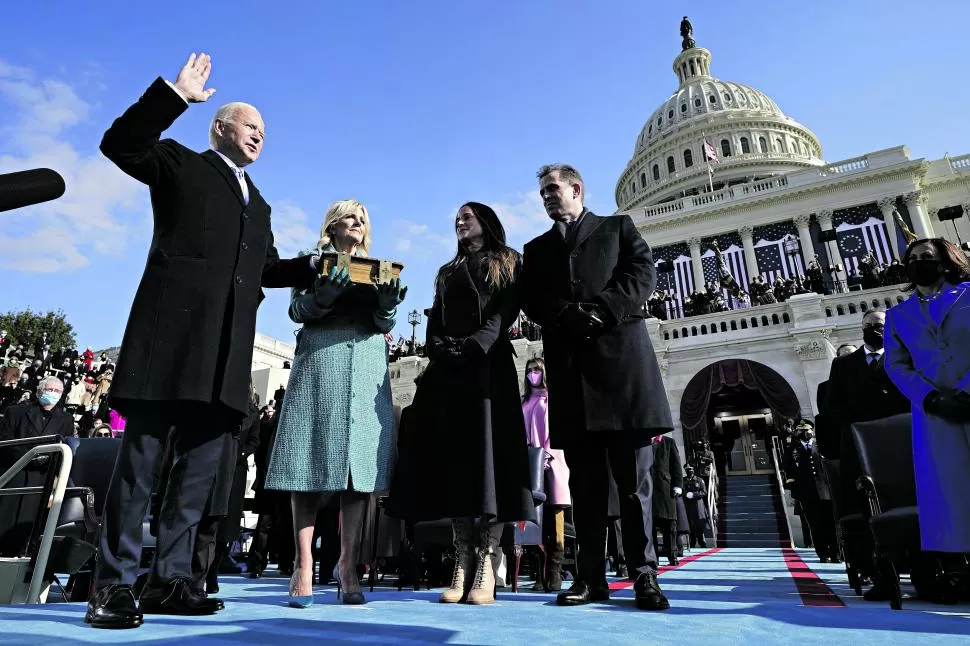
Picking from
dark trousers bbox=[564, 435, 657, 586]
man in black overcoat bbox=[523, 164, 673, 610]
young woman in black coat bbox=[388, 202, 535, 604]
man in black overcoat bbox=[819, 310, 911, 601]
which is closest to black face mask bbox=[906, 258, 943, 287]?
man in black overcoat bbox=[819, 310, 911, 601]

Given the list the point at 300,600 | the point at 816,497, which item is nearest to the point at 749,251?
the point at 816,497

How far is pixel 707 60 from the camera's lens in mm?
74375

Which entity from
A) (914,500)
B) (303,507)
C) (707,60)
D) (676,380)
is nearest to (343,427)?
(303,507)

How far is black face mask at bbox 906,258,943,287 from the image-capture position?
10.4 ft

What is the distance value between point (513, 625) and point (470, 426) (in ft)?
4.04

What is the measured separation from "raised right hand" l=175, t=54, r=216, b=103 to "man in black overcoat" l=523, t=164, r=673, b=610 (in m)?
1.96

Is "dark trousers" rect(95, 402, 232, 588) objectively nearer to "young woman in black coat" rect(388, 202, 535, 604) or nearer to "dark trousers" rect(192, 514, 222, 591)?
"young woman in black coat" rect(388, 202, 535, 604)

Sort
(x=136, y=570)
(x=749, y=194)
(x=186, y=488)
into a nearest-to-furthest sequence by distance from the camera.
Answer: (x=136, y=570), (x=186, y=488), (x=749, y=194)

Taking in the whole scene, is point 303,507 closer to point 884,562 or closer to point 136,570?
point 136,570

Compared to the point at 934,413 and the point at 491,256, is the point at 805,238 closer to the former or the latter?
the point at 934,413

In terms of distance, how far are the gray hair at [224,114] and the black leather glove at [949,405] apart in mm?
3869

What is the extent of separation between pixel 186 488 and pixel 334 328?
103 cm

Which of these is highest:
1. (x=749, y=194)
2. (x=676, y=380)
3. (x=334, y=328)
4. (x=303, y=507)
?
(x=749, y=194)

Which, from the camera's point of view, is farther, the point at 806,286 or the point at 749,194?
the point at 749,194
